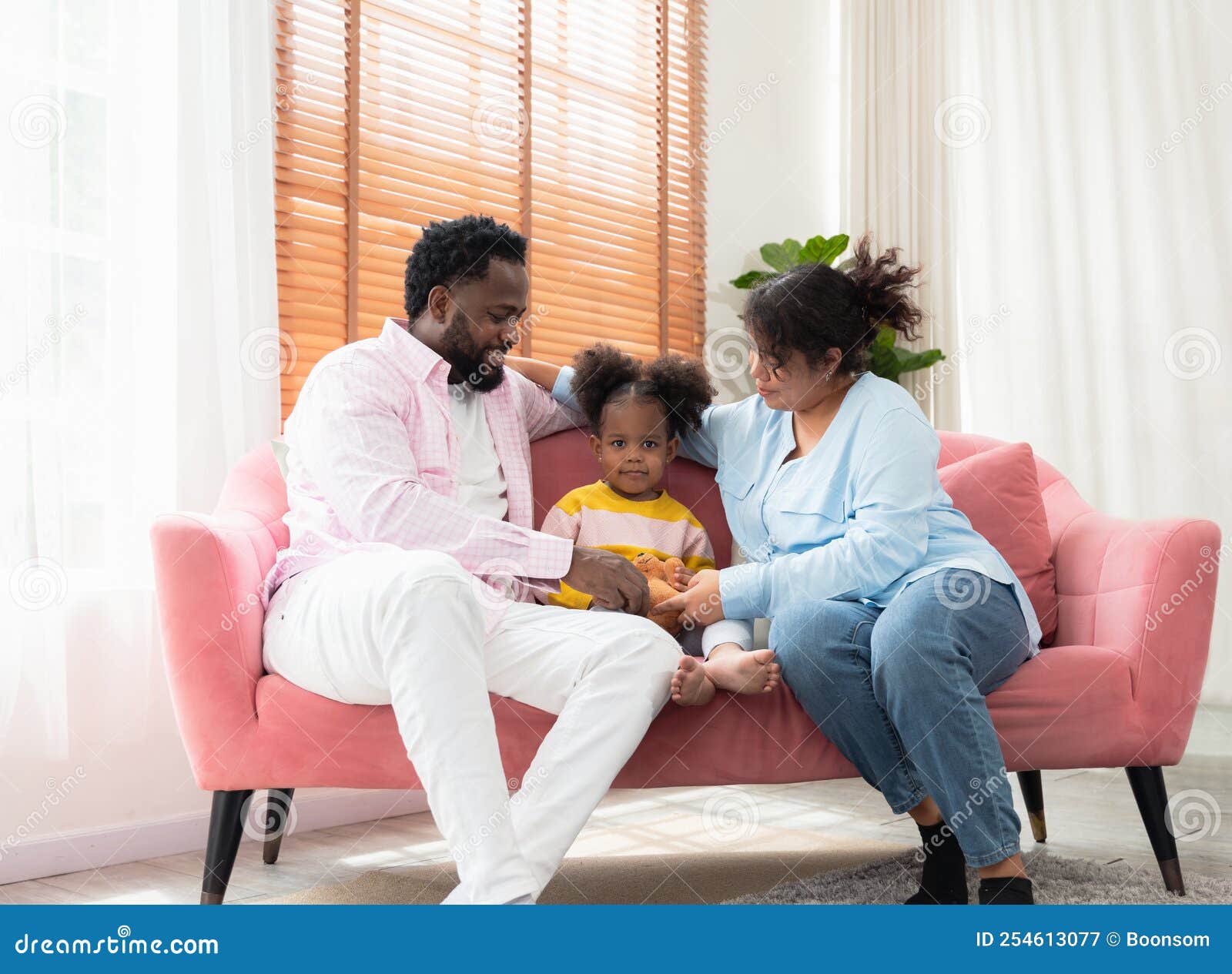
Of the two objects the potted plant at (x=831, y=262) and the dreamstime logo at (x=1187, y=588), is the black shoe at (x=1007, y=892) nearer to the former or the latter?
the dreamstime logo at (x=1187, y=588)

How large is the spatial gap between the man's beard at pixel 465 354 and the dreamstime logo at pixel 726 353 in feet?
5.75

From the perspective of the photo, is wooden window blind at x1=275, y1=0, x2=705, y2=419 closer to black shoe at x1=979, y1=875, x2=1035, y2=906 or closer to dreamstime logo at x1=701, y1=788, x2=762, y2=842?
dreamstime logo at x1=701, y1=788, x2=762, y2=842

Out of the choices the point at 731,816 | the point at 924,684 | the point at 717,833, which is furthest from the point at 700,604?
the point at 731,816

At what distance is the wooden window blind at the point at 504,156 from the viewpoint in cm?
263

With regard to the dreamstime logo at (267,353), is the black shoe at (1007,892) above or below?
below

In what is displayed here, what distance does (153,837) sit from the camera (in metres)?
2.25

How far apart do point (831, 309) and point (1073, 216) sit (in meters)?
2.17

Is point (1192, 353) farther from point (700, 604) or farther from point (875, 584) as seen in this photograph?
point (700, 604)

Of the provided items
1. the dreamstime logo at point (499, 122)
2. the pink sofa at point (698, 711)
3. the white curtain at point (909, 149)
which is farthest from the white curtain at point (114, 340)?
the white curtain at point (909, 149)

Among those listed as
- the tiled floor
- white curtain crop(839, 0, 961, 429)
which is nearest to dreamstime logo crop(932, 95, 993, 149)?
white curtain crop(839, 0, 961, 429)

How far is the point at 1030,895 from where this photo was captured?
1502mm

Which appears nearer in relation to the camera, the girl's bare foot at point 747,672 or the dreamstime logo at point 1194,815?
the girl's bare foot at point 747,672

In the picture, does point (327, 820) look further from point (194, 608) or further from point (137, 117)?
point (137, 117)

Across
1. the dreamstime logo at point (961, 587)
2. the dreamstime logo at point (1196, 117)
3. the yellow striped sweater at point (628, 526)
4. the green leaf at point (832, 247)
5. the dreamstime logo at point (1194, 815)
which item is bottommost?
the dreamstime logo at point (1194, 815)
